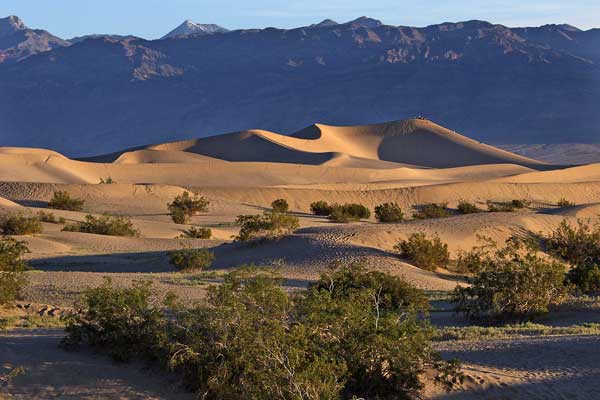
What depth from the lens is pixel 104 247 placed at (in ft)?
87.7

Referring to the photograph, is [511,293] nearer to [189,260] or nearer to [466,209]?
[189,260]

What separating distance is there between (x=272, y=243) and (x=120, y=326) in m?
14.2

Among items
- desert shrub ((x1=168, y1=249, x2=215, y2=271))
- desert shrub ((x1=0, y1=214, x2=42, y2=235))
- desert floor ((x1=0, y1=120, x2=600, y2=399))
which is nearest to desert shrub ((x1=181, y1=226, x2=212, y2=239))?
desert floor ((x1=0, y1=120, x2=600, y2=399))

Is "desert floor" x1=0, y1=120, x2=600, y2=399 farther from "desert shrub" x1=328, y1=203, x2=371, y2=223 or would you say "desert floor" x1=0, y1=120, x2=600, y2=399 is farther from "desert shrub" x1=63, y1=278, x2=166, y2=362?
"desert shrub" x1=328, y1=203, x2=371, y2=223

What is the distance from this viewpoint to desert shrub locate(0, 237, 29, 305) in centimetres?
1494

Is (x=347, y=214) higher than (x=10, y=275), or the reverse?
(x=10, y=275)

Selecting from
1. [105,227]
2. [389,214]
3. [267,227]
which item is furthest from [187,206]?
[267,227]

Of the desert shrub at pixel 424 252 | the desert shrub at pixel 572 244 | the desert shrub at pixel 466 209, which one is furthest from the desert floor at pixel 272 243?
the desert shrub at pixel 466 209

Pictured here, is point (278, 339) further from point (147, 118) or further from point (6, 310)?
point (147, 118)

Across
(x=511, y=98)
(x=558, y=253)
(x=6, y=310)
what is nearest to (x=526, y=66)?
(x=511, y=98)

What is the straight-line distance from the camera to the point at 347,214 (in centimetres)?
3775

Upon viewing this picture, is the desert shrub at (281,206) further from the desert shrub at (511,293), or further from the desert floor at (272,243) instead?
the desert shrub at (511,293)

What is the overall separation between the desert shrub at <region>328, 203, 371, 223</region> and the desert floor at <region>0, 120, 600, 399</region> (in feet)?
2.05

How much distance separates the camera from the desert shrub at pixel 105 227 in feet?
98.4
